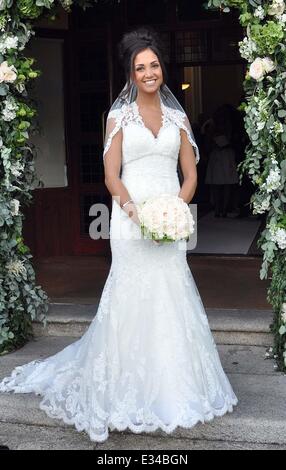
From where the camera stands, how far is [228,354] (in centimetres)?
495

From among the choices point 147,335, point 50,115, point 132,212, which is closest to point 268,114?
point 132,212

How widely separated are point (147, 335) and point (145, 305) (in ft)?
0.57

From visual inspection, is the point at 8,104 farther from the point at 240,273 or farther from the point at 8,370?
the point at 240,273

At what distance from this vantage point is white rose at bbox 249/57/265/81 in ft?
13.7

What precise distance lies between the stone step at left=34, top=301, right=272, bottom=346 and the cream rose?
1.96 metres

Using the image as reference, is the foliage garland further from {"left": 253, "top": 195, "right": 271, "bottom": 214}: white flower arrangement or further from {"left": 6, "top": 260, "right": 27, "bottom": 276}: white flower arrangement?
{"left": 6, "top": 260, "right": 27, "bottom": 276}: white flower arrangement

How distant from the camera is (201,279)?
6.80 m

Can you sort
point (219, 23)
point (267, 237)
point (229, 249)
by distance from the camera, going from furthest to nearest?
point (229, 249) → point (219, 23) → point (267, 237)

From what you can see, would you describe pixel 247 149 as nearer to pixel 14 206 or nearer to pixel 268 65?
pixel 268 65

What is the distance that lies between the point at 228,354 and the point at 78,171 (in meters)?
3.70

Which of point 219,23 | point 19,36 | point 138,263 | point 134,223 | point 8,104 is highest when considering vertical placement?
point 219,23

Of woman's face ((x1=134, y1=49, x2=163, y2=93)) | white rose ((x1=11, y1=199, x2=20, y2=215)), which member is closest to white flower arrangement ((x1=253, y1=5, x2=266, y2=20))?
woman's face ((x1=134, y1=49, x2=163, y2=93))

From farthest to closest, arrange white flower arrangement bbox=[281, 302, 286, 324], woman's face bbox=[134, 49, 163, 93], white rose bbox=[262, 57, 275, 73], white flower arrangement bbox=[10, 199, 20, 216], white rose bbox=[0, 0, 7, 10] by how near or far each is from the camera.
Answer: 1. white flower arrangement bbox=[10, 199, 20, 216]
2. white rose bbox=[0, 0, 7, 10]
3. white flower arrangement bbox=[281, 302, 286, 324]
4. white rose bbox=[262, 57, 275, 73]
5. woman's face bbox=[134, 49, 163, 93]
